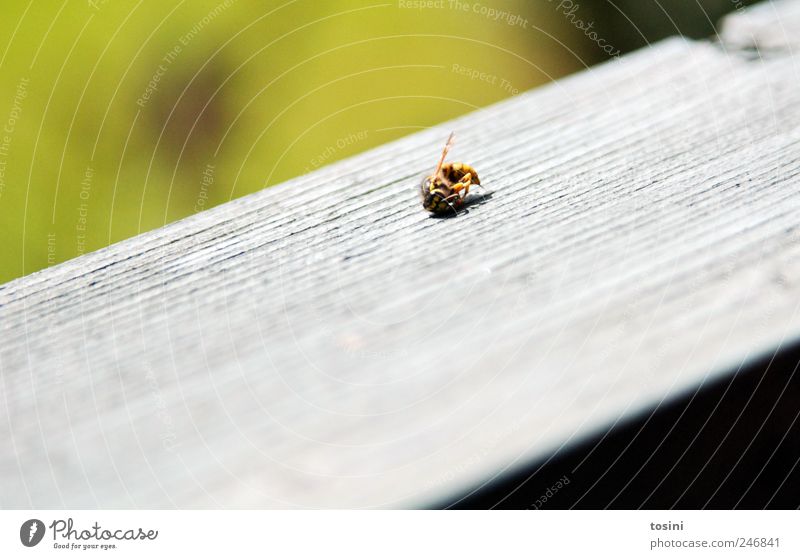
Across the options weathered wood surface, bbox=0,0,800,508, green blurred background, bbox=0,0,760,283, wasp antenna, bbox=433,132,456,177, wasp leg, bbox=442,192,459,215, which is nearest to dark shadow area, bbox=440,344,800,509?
weathered wood surface, bbox=0,0,800,508

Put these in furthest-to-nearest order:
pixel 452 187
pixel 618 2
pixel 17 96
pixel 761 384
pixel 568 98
→ pixel 618 2, pixel 17 96, pixel 568 98, pixel 452 187, pixel 761 384

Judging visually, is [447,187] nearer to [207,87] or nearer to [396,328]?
[396,328]

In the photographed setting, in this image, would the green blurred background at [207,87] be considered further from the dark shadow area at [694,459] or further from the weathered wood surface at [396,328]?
the dark shadow area at [694,459]

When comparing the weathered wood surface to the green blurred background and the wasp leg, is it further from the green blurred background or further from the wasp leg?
the green blurred background

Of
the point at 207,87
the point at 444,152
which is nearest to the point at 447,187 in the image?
the point at 444,152
